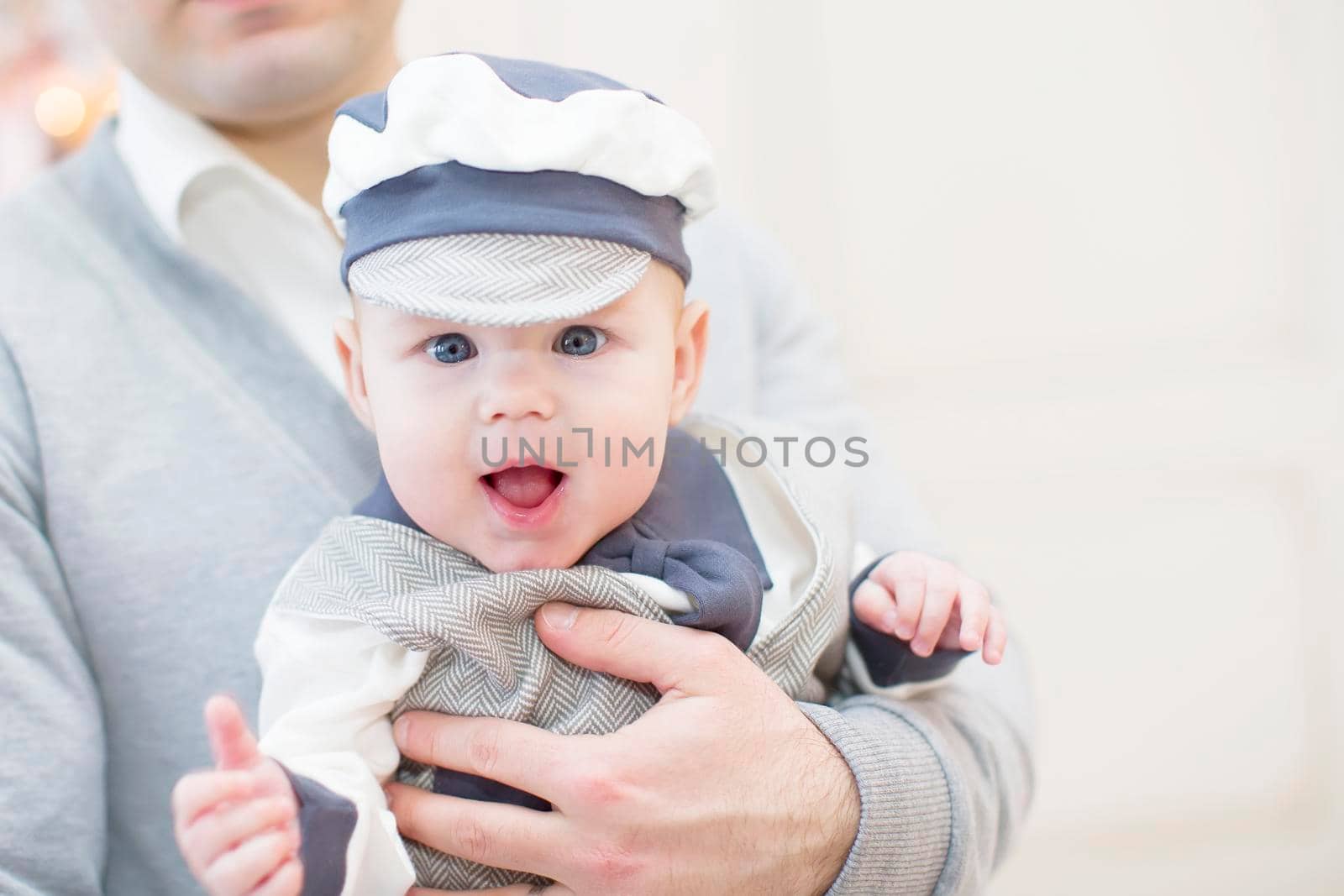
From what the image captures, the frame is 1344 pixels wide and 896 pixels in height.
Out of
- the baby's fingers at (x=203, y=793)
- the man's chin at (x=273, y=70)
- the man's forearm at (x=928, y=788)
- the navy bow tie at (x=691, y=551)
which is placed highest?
the man's chin at (x=273, y=70)

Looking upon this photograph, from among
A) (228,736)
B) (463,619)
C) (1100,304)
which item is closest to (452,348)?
(463,619)

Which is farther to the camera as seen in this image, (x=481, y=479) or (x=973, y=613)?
(x=973, y=613)

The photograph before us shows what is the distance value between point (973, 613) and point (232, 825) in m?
0.58

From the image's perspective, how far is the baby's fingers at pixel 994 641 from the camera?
34.8 inches

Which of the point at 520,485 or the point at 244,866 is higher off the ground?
the point at 520,485

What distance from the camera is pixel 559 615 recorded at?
2.66ft

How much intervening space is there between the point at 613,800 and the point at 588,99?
50 centimetres

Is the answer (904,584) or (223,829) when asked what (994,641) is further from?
(223,829)

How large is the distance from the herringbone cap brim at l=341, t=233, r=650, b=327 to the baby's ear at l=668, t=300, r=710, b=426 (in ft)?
0.40

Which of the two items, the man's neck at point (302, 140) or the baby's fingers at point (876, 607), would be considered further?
the man's neck at point (302, 140)

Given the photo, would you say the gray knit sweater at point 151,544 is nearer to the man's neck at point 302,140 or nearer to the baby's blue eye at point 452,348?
the man's neck at point 302,140

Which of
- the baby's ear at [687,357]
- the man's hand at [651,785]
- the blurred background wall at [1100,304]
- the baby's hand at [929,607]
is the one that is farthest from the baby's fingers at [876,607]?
the blurred background wall at [1100,304]

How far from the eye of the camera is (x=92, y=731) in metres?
0.94

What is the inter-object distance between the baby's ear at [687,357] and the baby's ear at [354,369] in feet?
0.79
